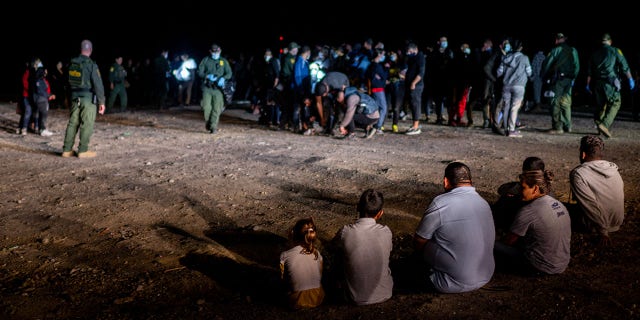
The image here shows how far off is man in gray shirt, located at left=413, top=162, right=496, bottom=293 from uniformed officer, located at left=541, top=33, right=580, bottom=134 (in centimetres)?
836

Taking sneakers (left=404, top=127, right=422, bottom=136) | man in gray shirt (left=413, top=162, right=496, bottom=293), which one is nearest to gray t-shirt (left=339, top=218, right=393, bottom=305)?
man in gray shirt (left=413, top=162, right=496, bottom=293)

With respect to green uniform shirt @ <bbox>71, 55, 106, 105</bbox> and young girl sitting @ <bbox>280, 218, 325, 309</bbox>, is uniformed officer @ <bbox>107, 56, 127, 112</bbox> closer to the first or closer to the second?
green uniform shirt @ <bbox>71, 55, 106, 105</bbox>

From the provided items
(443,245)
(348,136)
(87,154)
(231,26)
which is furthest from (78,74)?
(231,26)

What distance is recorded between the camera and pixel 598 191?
475 centimetres

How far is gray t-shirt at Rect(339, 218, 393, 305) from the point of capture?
356 cm

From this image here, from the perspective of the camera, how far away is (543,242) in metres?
3.90

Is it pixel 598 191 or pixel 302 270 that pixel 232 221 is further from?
pixel 598 191

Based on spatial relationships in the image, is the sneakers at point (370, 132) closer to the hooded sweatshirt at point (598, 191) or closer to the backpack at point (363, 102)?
the backpack at point (363, 102)

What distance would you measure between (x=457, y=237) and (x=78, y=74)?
7.00 meters

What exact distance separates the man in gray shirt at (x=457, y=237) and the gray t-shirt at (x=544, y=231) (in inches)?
15.3

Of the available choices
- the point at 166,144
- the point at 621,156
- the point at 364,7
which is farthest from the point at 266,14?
the point at 621,156

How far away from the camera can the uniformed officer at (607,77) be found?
10219 mm

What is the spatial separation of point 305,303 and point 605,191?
9.83 ft

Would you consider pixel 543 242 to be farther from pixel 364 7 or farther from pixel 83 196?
pixel 364 7
